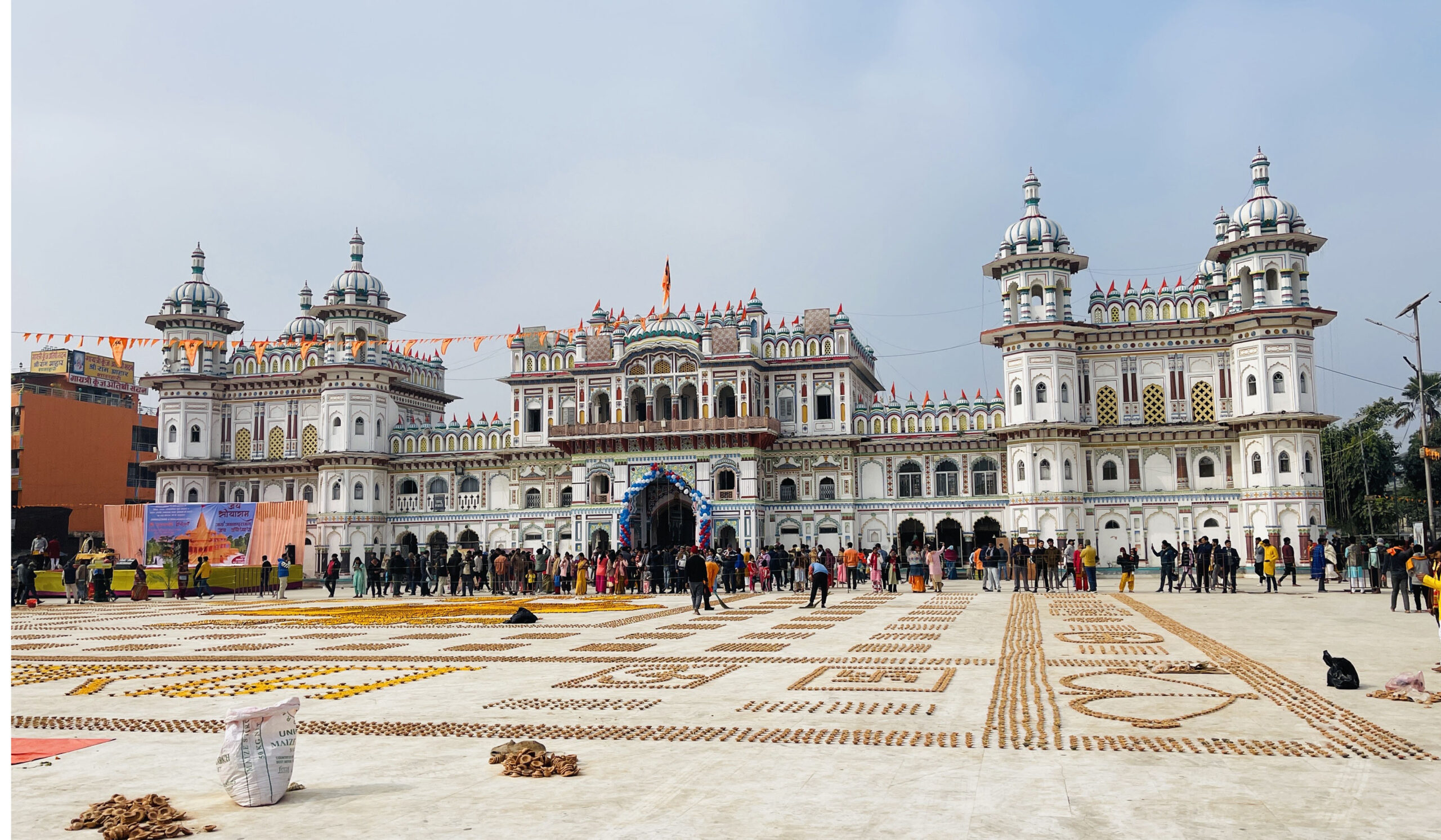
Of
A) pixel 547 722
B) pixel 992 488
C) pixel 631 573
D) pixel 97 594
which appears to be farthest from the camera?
pixel 992 488

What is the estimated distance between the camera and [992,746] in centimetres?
869

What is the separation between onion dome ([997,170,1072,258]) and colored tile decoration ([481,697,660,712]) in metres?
40.3

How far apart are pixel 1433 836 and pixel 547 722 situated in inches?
258

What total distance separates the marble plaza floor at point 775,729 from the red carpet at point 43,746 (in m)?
0.18

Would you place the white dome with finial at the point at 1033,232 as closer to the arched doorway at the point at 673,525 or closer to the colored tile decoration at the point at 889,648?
the arched doorway at the point at 673,525

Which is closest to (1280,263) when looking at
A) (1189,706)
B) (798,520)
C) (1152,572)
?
(1152,572)

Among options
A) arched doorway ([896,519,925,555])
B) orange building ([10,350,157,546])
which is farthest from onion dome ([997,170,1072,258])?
orange building ([10,350,157,546])

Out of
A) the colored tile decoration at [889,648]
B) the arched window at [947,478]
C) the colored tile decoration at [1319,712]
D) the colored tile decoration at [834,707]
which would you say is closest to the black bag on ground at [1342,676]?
the colored tile decoration at [1319,712]

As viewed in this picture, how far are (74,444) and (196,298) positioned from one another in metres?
13.8

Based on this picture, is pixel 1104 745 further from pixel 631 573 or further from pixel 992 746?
pixel 631 573

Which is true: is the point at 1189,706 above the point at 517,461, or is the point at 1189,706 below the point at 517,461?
below

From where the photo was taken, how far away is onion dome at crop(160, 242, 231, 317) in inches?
2228

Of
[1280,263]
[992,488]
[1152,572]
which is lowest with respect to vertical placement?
[1152,572]

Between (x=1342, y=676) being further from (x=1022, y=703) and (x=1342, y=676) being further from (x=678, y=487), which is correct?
(x=678, y=487)
